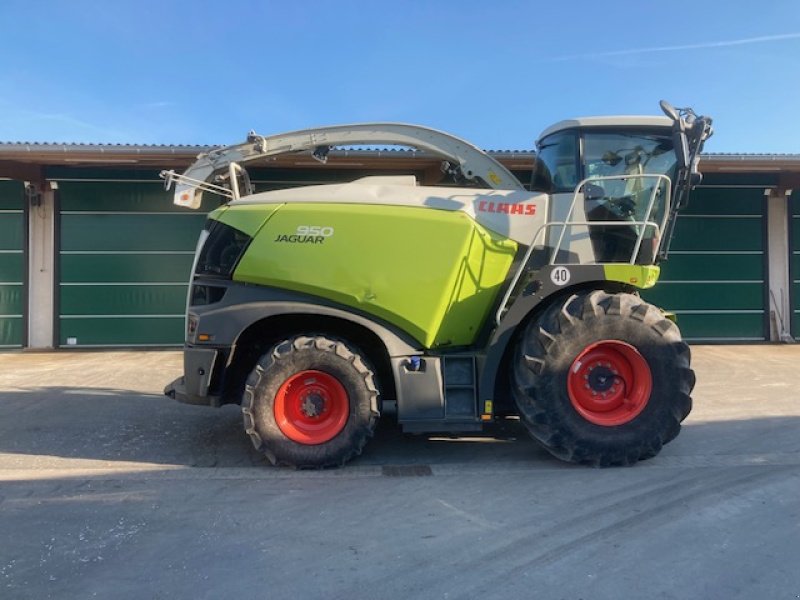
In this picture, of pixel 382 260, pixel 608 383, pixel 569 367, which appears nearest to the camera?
pixel 569 367

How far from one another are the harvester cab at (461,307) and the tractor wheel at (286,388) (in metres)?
0.02

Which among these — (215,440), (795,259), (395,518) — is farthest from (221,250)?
(795,259)

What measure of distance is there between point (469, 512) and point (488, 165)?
3600 millimetres

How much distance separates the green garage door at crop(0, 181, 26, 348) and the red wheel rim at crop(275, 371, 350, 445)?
461 inches

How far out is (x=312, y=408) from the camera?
5504mm

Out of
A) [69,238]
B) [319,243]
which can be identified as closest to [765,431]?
[319,243]

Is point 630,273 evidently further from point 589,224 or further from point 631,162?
point 631,162

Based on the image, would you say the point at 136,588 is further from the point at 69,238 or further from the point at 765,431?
the point at 69,238

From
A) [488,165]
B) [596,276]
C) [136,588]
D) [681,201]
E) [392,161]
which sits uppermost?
[392,161]

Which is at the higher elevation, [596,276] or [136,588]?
[596,276]

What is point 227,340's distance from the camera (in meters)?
5.48

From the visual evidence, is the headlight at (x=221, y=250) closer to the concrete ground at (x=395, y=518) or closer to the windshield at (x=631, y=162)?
the concrete ground at (x=395, y=518)

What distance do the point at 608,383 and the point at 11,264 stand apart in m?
14.1

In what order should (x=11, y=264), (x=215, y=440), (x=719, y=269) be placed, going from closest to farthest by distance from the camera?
(x=215, y=440) → (x=11, y=264) → (x=719, y=269)
